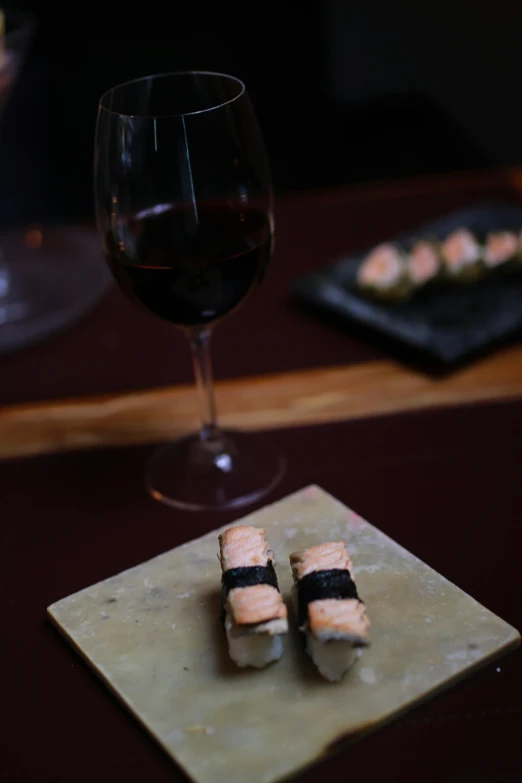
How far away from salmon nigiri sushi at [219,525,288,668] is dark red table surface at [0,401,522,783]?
7 cm

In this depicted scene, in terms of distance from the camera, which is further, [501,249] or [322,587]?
[501,249]

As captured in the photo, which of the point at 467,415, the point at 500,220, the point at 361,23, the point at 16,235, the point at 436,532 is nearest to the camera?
the point at 436,532

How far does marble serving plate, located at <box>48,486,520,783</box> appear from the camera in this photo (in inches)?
19.3

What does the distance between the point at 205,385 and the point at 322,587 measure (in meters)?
0.28

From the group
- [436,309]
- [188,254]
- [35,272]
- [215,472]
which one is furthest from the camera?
[35,272]

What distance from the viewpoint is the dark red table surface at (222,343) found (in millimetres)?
920

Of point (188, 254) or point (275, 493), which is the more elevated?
point (188, 254)

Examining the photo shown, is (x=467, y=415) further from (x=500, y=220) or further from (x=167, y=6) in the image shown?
(x=167, y=6)

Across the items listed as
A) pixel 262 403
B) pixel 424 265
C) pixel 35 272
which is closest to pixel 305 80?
pixel 35 272

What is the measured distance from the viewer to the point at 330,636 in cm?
50

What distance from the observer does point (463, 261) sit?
99 cm

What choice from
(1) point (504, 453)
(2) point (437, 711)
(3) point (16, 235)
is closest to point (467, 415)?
(1) point (504, 453)

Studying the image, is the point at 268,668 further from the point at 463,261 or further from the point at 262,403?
the point at 463,261

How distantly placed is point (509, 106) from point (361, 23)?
1.32 ft
